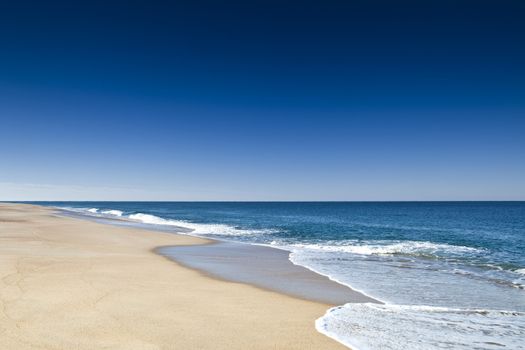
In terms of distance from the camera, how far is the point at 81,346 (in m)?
5.93

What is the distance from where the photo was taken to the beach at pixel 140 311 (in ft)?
20.8

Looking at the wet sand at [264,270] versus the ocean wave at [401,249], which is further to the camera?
the ocean wave at [401,249]

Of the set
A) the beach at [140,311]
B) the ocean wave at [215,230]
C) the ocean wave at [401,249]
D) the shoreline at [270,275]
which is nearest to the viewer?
the beach at [140,311]

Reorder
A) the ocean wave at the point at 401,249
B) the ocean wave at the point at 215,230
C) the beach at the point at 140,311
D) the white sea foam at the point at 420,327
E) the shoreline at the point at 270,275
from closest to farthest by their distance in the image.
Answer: the beach at the point at 140,311 < the white sea foam at the point at 420,327 < the shoreline at the point at 270,275 < the ocean wave at the point at 401,249 < the ocean wave at the point at 215,230

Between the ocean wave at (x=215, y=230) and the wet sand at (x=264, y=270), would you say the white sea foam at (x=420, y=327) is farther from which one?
the ocean wave at (x=215, y=230)

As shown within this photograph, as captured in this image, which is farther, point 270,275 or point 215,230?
point 215,230

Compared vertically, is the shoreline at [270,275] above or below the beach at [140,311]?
below

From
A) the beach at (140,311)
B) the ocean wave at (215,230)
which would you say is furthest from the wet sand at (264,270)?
the ocean wave at (215,230)

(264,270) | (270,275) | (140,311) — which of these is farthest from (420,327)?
(264,270)

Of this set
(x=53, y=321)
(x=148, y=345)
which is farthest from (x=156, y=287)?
(x=148, y=345)

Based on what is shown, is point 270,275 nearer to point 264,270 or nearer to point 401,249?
point 264,270

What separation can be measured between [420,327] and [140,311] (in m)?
5.73

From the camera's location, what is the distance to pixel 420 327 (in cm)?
769

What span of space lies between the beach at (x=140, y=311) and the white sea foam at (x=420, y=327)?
491 millimetres
